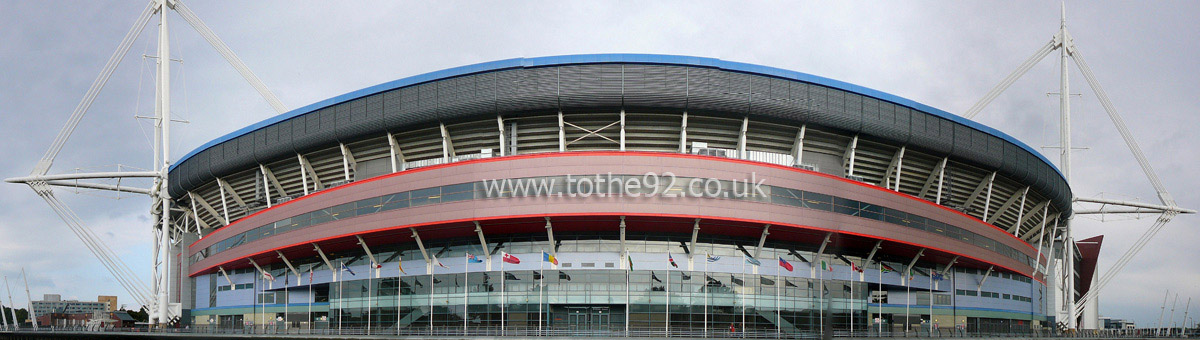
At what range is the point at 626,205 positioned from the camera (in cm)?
5878

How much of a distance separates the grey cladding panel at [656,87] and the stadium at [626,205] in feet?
0.44

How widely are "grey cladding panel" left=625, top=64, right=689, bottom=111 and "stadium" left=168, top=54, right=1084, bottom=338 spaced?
0.44 ft

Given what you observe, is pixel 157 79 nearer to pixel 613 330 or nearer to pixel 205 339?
pixel 205 339

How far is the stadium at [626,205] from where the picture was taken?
60344 mm

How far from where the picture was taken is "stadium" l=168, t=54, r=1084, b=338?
60.3 m

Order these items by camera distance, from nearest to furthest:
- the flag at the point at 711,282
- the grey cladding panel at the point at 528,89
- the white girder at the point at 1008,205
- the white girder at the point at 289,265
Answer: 1. the flag at the point at 711,282
2. the grey cladding panel at the point at 528,89
3. the white girder at the point at 289,265
4. the white girder at the point at 1008,205

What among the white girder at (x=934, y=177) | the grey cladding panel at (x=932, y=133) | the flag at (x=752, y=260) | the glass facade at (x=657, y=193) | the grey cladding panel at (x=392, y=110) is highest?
the grey cladding panel at (x=392, y=110)

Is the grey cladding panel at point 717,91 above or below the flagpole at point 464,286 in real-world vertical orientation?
above

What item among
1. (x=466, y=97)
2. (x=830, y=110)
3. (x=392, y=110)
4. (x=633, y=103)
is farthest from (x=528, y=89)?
(x=830, y=110)

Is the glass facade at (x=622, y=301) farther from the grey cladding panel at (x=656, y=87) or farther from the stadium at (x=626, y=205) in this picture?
the grey cladding panel at (x=656, y=87)

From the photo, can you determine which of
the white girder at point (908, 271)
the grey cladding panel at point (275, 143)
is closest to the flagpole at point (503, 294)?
the grey cladding panel at point (275, 143)

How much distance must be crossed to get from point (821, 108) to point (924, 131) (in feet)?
31.1

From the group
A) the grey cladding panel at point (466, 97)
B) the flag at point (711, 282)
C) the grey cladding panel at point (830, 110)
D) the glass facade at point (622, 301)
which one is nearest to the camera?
the glass facade at point (622, 301)

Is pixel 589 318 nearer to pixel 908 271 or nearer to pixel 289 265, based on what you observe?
pixel 908 271
